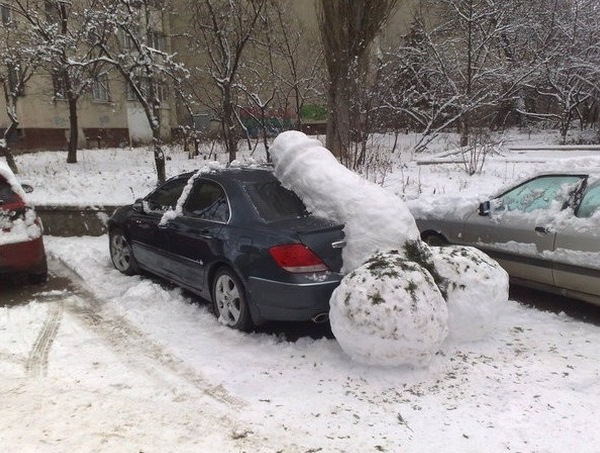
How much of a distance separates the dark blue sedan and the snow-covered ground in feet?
1.00

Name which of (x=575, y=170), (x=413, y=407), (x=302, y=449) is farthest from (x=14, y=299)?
(x=575, y=170)

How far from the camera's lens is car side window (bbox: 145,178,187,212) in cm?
572

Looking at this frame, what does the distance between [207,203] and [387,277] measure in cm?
211

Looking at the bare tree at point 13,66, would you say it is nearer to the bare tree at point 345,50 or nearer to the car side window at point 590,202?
the bare tree at point 345,50

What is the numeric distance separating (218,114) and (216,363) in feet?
32.2

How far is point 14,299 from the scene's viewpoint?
18.5ft

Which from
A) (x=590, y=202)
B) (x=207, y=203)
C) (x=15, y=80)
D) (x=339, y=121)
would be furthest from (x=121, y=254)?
(x=15, y=80)

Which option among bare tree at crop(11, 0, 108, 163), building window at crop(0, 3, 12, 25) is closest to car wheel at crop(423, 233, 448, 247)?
bare tree at crop(11, 0, 108, 163)

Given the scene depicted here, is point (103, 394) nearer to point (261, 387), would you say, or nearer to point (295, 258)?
point (261, 387)

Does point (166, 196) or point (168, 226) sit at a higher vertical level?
point (166, 196)

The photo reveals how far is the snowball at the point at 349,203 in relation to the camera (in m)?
4.38

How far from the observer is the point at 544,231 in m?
4.96

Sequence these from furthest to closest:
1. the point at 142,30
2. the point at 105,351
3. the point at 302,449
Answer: the point at 142,30
the point at 105,351
the point at 302,449

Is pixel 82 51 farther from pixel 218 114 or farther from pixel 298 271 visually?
pixel 298 271
